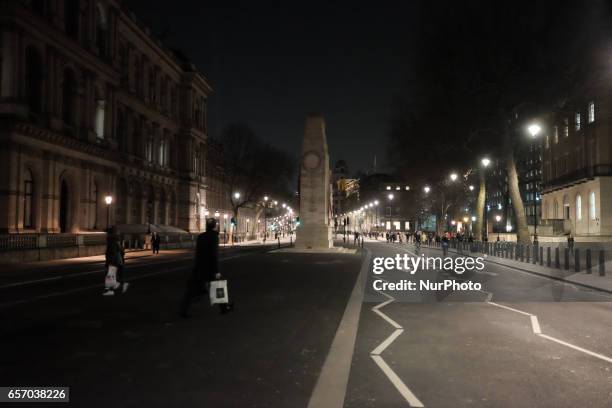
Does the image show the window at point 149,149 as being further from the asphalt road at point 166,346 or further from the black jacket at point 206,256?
the black jacket at point 206,256

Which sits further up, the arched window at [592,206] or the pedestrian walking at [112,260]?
the arched window at [592,206]

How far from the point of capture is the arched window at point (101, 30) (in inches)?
1840

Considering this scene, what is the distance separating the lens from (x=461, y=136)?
4503 cm

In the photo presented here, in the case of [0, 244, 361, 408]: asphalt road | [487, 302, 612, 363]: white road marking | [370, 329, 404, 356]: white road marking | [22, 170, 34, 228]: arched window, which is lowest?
[487, 302, 612, 363]: white road marking

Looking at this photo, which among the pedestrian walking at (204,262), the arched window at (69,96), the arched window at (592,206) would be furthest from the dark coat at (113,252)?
the arched window at (592,206)

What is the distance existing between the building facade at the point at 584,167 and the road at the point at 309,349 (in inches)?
1462

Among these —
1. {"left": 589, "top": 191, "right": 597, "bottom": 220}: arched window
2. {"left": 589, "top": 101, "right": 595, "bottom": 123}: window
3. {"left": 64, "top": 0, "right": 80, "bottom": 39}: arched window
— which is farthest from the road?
{"left": 589, "top": 101, "right": 595, "bottom": 123}: window

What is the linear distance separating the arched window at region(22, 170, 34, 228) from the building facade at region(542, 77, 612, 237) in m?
39.7

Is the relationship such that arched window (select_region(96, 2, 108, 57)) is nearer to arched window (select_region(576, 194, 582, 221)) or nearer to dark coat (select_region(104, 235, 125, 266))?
dark coat (select_region(104, 235, 125, 266))

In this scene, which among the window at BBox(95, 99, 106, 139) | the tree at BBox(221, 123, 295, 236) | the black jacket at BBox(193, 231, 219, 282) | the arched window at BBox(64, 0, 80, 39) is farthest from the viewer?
the tree at BBox(221, 123, 295, 236)

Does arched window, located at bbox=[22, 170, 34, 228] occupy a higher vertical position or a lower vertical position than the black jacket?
higher

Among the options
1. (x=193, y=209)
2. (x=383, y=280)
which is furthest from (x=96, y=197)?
(x=383, y=280)

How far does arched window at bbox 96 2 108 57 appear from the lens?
153ft

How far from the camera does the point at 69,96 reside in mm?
41719
